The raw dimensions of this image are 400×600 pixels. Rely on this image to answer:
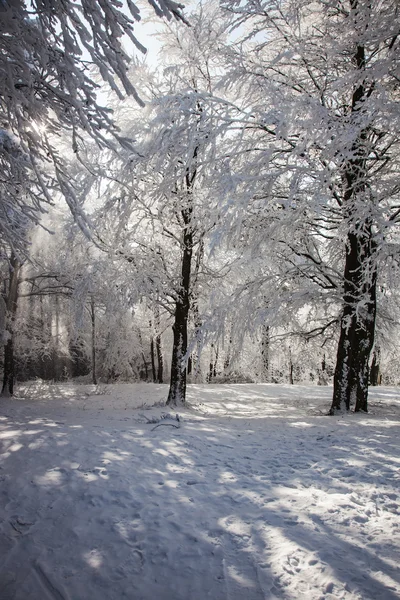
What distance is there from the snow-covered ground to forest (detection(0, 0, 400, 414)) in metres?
2.75

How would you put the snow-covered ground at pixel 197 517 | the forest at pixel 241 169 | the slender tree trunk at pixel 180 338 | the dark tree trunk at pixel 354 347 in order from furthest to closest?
the slender tree trunk at pixel 180 338, the dark tree trunk at pixel 354 347, the forest at pixel 241 169, the snow-covered ground at pixel 197 517

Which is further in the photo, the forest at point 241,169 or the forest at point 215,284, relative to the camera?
the forest at point 241,169

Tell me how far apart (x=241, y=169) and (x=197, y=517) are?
598 centimetres

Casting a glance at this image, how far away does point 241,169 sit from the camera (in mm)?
6523

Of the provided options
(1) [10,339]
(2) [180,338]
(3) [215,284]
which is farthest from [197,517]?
(1) [10,339]

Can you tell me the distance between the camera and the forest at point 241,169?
3818mm

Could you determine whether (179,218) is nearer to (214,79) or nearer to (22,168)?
(214,79)

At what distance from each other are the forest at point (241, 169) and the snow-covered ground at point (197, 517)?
275 cm

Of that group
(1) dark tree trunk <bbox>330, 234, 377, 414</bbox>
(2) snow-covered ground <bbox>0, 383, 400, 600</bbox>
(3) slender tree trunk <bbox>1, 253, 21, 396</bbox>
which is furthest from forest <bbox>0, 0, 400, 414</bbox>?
(3) slender tree trunk <bbox>1, 253, 21, 396</bbox>

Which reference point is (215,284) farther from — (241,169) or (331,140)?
(331,140)

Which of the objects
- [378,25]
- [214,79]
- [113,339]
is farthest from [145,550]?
[113,339]

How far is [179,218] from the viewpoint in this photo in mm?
9648

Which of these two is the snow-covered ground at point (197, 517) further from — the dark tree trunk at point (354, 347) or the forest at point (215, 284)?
the dark tree trunk at point (354, 347)

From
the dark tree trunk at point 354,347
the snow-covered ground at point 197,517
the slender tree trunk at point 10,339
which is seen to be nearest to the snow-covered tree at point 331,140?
the dark tree trunk at point 354,347
